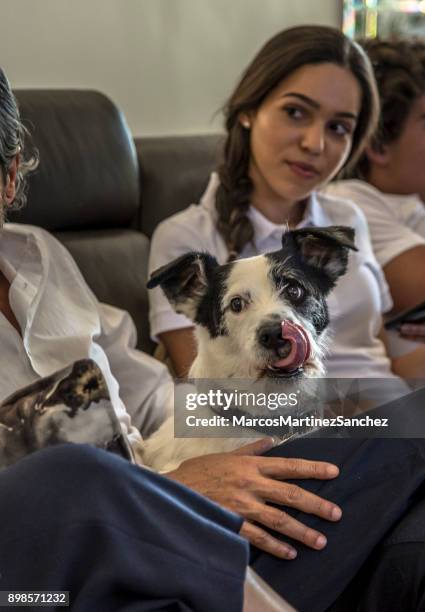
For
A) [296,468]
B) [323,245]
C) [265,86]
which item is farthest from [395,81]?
[296,468]

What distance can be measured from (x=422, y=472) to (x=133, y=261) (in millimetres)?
827

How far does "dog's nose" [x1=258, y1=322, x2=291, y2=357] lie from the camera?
0.87 m

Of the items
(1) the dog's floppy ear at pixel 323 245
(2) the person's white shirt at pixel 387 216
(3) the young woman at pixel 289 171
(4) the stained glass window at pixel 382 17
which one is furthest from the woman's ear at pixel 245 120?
(4) the stained glass window at pixel 382 17

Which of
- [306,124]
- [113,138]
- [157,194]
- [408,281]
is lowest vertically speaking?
[408,281]

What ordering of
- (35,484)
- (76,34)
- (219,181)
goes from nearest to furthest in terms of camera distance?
(35,484)
(219,181)
(76,34)

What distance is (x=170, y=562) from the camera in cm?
79

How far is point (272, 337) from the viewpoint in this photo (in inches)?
34.1

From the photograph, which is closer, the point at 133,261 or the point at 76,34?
the point at 133,261

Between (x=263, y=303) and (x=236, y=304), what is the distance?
0.03 m

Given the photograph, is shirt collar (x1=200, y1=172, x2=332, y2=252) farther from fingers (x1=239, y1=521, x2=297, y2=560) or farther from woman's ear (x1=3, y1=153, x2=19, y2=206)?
fingers (x1=239, y1=521, x2=297, y2=560)

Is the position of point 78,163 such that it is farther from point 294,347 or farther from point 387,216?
point 294,347

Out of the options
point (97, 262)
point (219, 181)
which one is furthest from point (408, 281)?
point (97, 262)

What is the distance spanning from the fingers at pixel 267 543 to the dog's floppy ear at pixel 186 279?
25cm

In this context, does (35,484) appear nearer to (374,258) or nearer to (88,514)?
(88,514)
